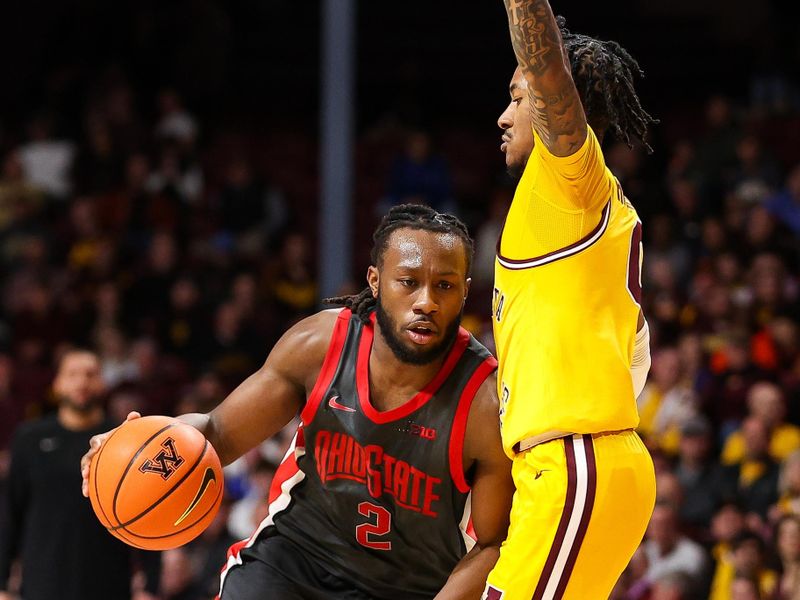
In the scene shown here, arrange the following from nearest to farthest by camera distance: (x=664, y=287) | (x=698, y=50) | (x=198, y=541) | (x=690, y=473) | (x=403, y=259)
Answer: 1. (x=403, y=259)
2. (x=690, y=473)
3. (x=198, y=541)
4. (x=664, y=287)
5. (x=698, y=50)

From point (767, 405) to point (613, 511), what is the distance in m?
4.43

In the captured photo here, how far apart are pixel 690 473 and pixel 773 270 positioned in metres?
1.77

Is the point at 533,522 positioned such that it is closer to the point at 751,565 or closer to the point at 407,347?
the point at 407,347

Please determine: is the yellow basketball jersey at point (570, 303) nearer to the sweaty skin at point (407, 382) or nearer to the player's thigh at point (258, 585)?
the sweaty skin at point (407, 382)

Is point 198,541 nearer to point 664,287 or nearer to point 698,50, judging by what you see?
point 664,287

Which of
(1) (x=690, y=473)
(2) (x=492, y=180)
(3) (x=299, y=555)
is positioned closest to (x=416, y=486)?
(3) (x=299, y=555)

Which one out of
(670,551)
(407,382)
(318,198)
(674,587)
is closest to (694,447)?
(670,551)

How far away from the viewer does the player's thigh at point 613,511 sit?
344cm

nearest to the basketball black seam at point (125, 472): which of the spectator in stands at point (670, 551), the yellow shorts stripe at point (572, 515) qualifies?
the yellow shorts stripe at point (572, 515)

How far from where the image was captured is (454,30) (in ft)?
47.9

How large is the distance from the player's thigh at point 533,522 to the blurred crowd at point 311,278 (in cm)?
326

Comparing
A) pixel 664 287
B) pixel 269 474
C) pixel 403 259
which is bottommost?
pixel 269 474

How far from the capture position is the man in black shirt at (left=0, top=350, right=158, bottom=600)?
20.4 feet

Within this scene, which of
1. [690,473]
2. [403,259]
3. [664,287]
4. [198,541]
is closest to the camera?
[403,259]
